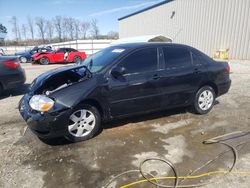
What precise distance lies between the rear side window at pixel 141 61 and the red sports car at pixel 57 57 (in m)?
15.2

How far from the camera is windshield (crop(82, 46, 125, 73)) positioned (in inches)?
166

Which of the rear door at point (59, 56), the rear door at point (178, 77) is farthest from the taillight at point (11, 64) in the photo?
the rear door at point (59, 56)

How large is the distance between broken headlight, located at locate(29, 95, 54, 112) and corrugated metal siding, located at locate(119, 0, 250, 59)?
1407cm

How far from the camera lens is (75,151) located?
3629mm

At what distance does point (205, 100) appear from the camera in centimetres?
527

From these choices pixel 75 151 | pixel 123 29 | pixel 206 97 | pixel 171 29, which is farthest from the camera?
pixel 123 29

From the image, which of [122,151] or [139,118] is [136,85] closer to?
[139,118]

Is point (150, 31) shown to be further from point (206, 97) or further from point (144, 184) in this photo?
point (144, 184)

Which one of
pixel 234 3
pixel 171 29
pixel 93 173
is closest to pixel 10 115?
pixel 93 173

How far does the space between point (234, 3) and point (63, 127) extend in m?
15.2

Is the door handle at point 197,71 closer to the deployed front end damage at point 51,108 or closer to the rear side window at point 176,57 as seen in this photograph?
the rear side window at point 176,57

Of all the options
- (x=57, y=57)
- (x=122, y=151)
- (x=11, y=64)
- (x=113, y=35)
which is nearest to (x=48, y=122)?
(x=122, y=151)

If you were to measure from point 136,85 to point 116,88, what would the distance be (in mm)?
411

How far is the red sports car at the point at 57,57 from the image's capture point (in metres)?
18.0
